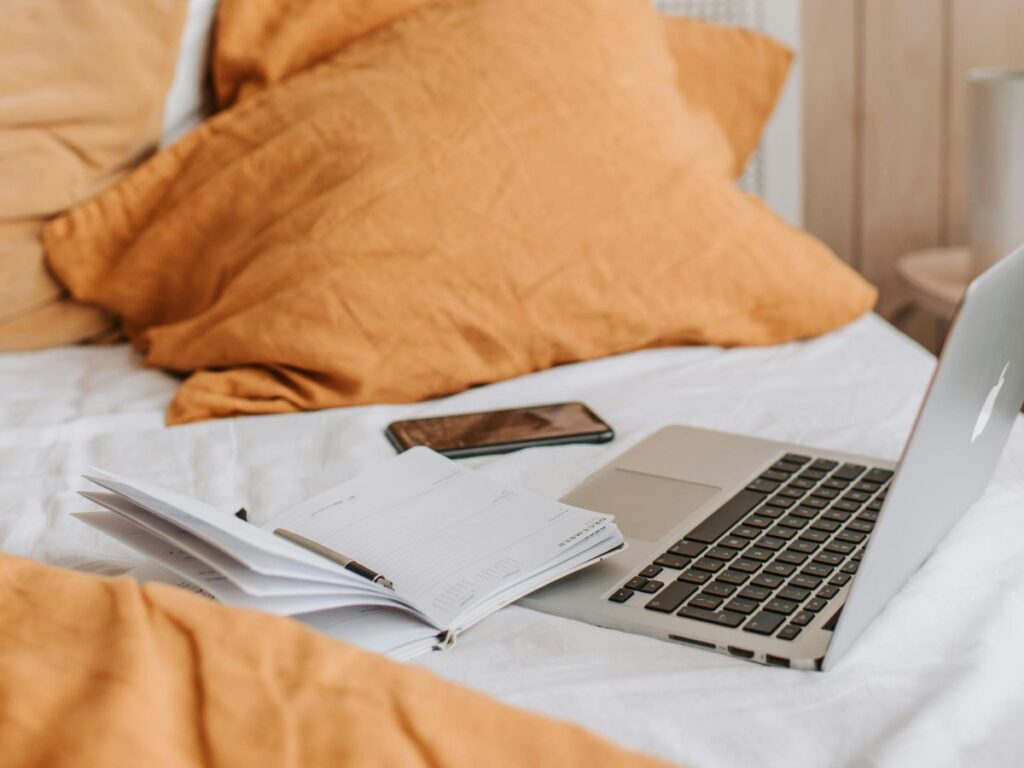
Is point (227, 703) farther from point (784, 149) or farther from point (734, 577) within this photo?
point (784, 149)

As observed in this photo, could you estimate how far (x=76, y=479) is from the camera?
930mm

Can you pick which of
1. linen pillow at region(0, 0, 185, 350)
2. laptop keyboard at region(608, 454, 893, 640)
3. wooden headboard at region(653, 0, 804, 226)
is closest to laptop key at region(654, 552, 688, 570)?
laptop keyboard at region(608, 454, 893, 640)

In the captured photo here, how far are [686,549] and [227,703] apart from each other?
1.07ft

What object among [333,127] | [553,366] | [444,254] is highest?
[333,127]

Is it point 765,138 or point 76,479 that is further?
point 765,138

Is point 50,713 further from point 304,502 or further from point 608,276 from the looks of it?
point 608,276

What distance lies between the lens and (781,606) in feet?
2.17

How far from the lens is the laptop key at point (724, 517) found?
29.9 inches

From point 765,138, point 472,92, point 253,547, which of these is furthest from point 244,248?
point 765,138

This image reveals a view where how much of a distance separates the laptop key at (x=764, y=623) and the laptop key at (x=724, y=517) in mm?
102

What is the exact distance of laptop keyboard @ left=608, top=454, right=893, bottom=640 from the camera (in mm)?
665

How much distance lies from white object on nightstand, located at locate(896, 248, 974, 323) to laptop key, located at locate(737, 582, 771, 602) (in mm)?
860

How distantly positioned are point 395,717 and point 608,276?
2.34ft

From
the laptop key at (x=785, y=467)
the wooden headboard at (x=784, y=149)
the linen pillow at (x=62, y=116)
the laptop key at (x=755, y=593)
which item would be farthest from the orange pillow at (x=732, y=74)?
the laptop key at (x=755, y=593)
